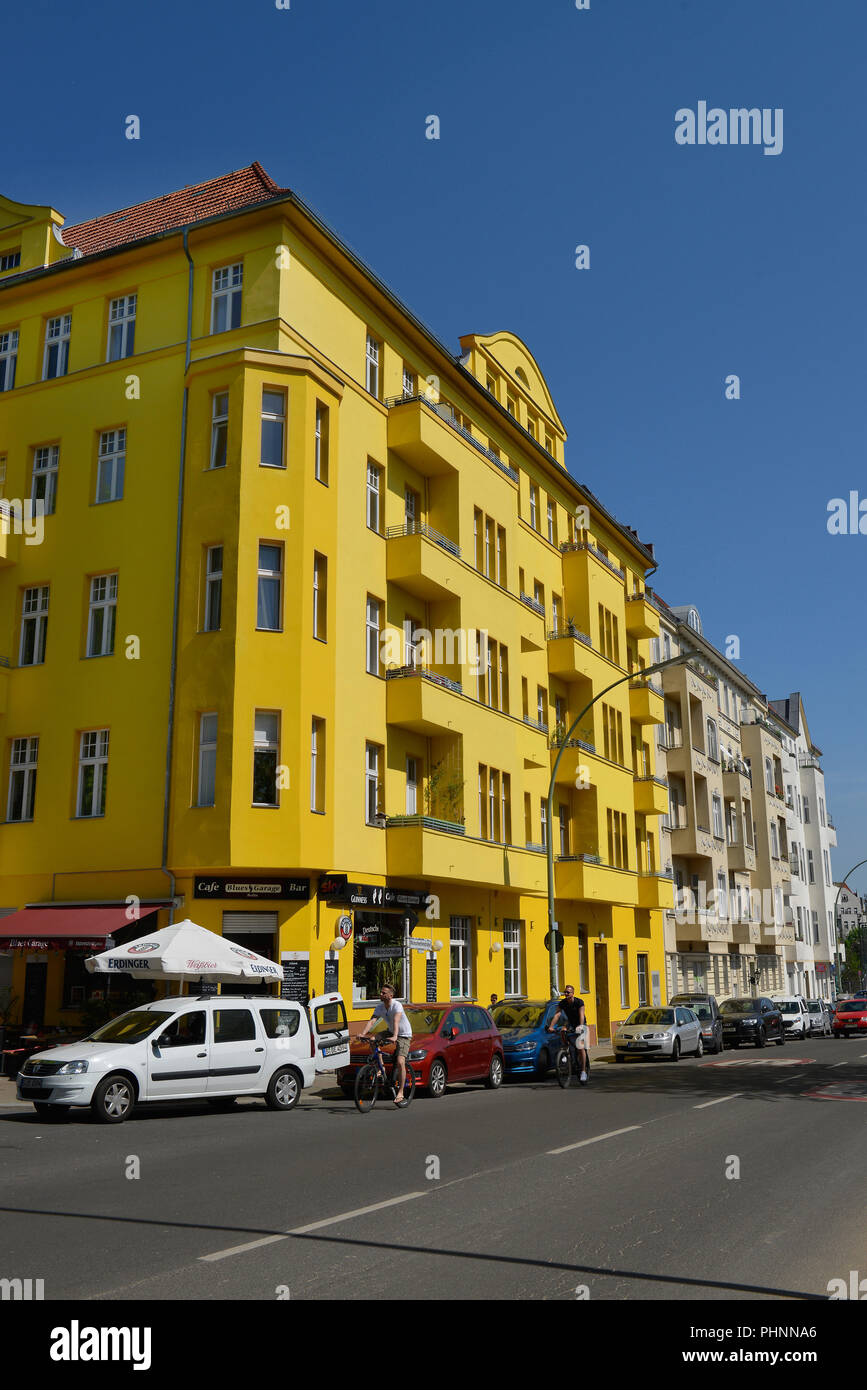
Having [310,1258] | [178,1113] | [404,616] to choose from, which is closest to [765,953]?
[404,616]

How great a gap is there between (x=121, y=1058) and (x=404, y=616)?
15960mm

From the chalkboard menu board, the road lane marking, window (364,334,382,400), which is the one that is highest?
window (364,334,382,400)

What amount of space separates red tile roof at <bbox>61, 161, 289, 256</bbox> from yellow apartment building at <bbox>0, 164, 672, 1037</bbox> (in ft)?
0.37

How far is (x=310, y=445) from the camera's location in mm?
25844

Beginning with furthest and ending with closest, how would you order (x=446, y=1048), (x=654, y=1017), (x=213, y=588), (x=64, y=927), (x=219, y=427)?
(x=654, y=1017), (x=219, y=427), (x=213, y=588), (x=64, y=927), (x=446, y=1048)

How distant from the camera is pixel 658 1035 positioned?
3028 centimetres

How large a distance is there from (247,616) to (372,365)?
28.9 feet

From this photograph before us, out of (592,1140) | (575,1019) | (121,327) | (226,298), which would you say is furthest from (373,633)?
(592,1140)

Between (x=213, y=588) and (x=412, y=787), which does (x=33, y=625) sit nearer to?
(x=213, y=588)

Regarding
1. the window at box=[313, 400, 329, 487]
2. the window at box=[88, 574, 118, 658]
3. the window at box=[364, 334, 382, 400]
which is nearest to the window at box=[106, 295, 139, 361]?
the window at box=[313, 400, 329, 487]

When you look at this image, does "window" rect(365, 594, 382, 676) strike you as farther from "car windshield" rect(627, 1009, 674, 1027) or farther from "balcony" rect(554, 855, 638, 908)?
"balcony" rect(554, 855, 638, 908)

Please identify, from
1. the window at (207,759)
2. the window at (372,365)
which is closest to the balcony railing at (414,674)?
the window at (207,759)

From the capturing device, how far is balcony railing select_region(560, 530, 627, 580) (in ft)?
138

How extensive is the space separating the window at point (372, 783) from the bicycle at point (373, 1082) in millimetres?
9011
